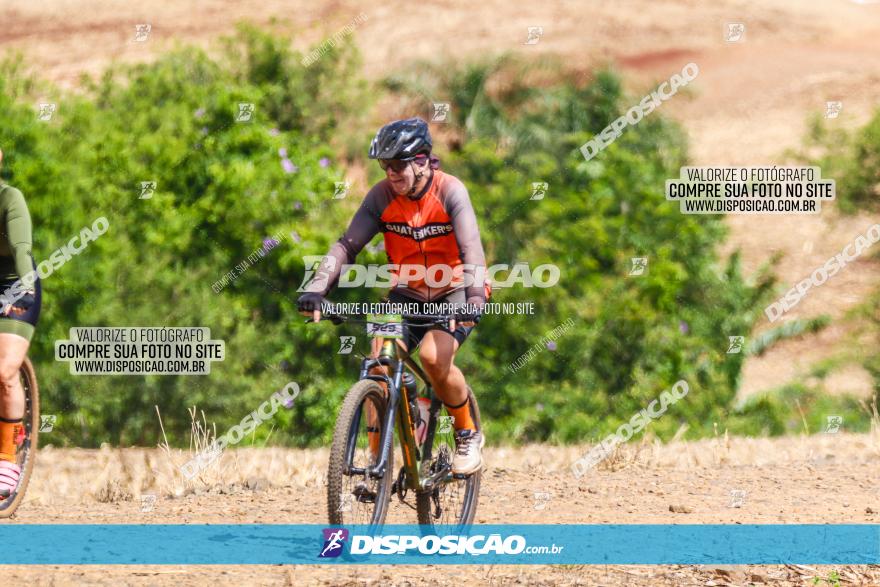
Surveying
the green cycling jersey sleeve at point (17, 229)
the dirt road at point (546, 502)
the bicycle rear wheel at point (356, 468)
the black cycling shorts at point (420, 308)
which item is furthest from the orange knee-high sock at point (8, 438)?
the black cycling shorts at point (420, 308)

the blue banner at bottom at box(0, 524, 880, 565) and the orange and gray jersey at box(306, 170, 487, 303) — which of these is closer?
the blue banner at bottom at box(0, 524, 880, 565)

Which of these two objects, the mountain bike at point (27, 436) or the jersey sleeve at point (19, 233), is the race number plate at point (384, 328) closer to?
the jersey sleeve at point (19, 233)

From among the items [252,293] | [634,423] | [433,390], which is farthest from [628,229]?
[433,390]

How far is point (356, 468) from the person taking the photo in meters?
6.31

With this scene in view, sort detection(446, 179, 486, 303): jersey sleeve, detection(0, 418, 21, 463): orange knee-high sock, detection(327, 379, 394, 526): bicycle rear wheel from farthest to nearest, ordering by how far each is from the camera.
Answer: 1. detection(0, 418, 21, 463): orange knee-high sock
2. detection(446, 179, 486, 303): jersey sleeve
3. detection(327, 379, 394, 526): bicycle rear wheel

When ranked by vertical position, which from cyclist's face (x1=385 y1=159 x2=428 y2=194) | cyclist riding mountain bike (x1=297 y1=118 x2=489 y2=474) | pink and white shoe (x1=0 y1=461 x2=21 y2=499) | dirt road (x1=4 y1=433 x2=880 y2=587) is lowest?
dirt road (x1=4 y1=433 x2=880 y2=587)

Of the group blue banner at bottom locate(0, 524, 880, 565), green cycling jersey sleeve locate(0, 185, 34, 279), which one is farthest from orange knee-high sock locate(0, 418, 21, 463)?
green cycling jersey sleeve locate(0, 185, 34, 279)

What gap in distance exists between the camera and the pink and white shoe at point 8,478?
25.4ft

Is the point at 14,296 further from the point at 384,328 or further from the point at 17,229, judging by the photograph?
the point at 384,328

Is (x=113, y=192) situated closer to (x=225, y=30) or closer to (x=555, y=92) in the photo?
(x=555, y=92)

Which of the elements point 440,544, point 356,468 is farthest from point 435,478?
point 356,468

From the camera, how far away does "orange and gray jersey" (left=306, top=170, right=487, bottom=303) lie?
265 inches

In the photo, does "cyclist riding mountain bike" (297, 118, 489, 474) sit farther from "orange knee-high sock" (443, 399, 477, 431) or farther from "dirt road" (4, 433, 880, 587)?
"dirt road" (4, 433, 880, 587)

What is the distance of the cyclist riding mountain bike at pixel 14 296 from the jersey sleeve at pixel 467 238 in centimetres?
251
